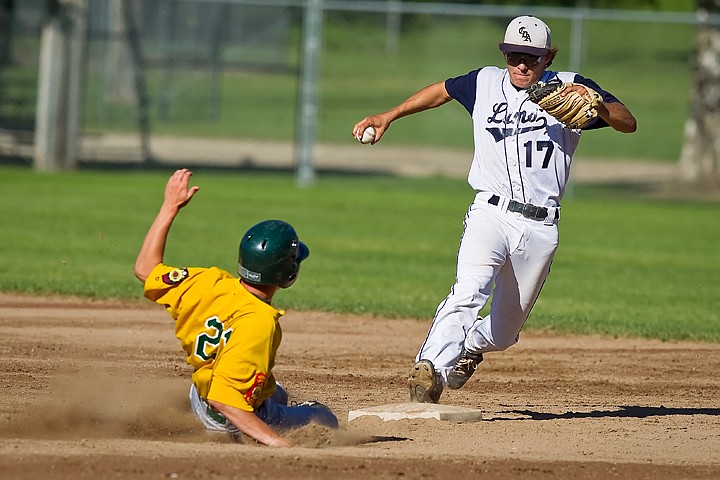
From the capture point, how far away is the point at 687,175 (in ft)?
69.9

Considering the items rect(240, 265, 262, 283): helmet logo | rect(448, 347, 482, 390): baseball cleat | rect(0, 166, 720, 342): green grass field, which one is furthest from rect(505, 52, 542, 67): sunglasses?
rect(0, 166, 720, 342): green grass field

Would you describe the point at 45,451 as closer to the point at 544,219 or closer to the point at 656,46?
the point at 544,219

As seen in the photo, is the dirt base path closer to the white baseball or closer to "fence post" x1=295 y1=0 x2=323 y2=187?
A: the white baseball

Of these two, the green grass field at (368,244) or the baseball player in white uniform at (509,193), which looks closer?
the baseball player in white uniform at (509,193)

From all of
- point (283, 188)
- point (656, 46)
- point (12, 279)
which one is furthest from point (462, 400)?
point (656, 46)

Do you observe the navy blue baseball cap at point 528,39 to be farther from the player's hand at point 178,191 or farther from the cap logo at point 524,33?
the player's hand at point 178,191

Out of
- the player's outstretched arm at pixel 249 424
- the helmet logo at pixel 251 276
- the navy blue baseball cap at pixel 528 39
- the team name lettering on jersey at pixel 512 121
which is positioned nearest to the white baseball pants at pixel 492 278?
the team name lettering on jersey at pixel 512 121

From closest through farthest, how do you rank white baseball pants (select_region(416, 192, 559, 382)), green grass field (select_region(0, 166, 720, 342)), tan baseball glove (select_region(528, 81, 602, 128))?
tan baseball glove (select_region(528, 81, 602, 128)) → white baseball pants (select_region(416, 192, 559, 382)) → green grass field (select_region(0, 166, 720, 342))

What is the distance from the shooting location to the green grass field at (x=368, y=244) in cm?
1055

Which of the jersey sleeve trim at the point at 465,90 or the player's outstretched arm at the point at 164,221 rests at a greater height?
the jersey sleeve trim at the point at 465,90

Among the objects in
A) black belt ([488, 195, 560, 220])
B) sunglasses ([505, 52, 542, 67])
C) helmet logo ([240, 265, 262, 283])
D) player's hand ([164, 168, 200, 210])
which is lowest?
helmet logo ([240, 265, 262, 283])

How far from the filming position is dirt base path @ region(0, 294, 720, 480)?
507 centimetres

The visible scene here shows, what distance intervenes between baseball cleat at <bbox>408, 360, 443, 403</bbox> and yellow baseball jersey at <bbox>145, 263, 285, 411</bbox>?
1.11 metres

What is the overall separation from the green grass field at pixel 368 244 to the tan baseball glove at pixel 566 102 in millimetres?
3926
